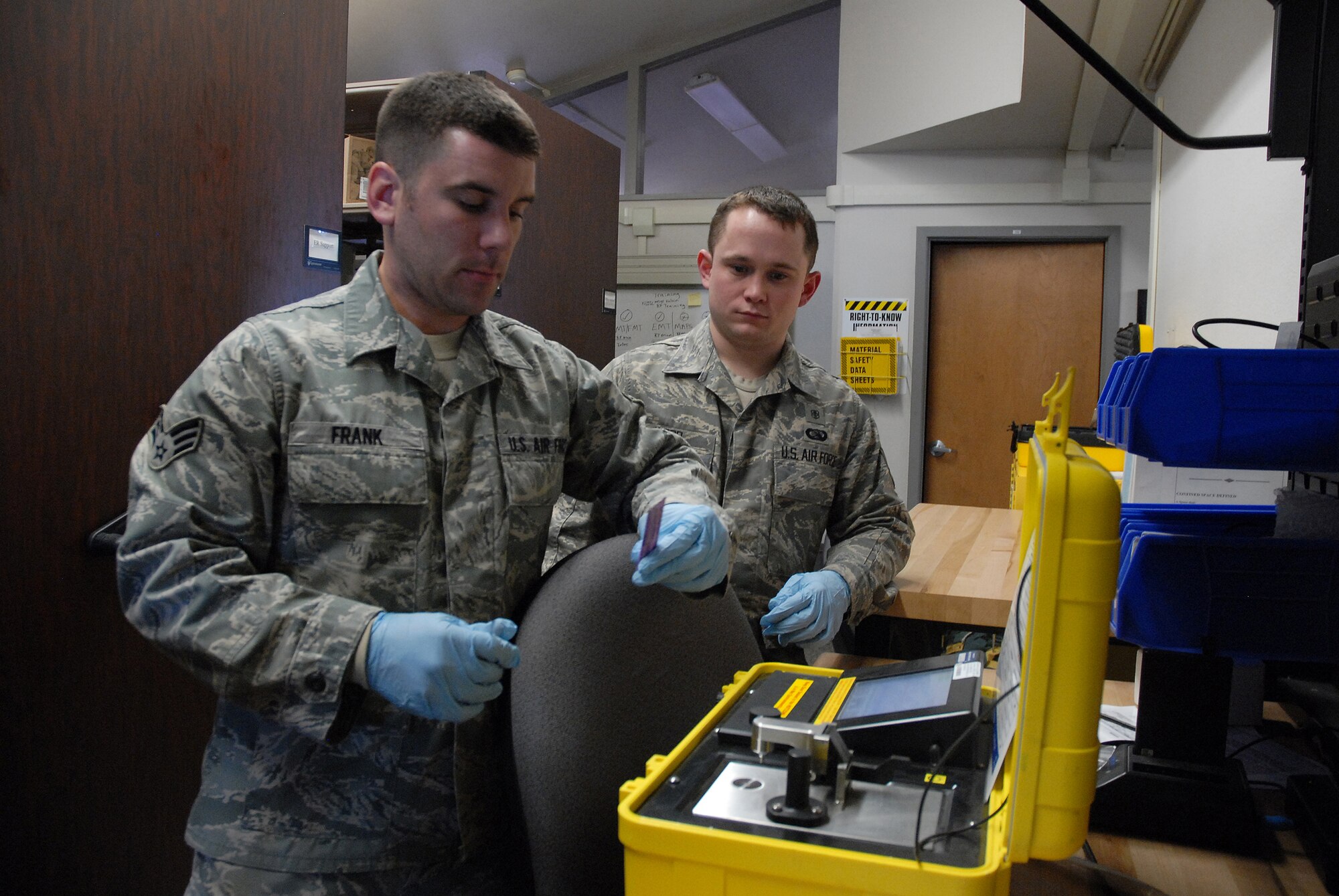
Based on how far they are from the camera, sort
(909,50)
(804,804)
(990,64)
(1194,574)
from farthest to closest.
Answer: (909,50) < (990,64) < (1194,574) < (804,804)

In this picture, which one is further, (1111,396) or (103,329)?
(103,329)

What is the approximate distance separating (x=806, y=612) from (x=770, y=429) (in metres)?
0.37

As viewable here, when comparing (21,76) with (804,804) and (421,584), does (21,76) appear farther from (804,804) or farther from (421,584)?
(804,804)

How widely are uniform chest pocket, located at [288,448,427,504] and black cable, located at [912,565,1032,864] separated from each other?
611mm

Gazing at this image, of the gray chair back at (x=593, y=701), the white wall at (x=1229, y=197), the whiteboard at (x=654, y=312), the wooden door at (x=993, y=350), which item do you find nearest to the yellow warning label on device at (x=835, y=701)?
the gray chair back at (x=593, y=701)

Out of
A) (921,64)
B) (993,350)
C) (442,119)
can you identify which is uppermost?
(921,64)

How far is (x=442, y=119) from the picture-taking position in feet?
3.26

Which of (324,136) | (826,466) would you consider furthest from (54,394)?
(826,466)

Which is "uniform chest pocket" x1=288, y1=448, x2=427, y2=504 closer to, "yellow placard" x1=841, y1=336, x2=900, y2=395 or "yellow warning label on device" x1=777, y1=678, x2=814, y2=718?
"yellow warning label on device" x1=777, y1=678, x2=814, y2=718

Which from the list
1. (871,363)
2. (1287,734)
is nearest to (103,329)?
→ (1287,734)

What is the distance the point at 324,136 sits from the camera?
2.00 meters

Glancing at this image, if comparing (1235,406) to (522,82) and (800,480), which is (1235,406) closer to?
(800,480)

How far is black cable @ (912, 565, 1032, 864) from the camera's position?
1.74 feet

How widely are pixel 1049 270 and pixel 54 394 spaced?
13.5ft
